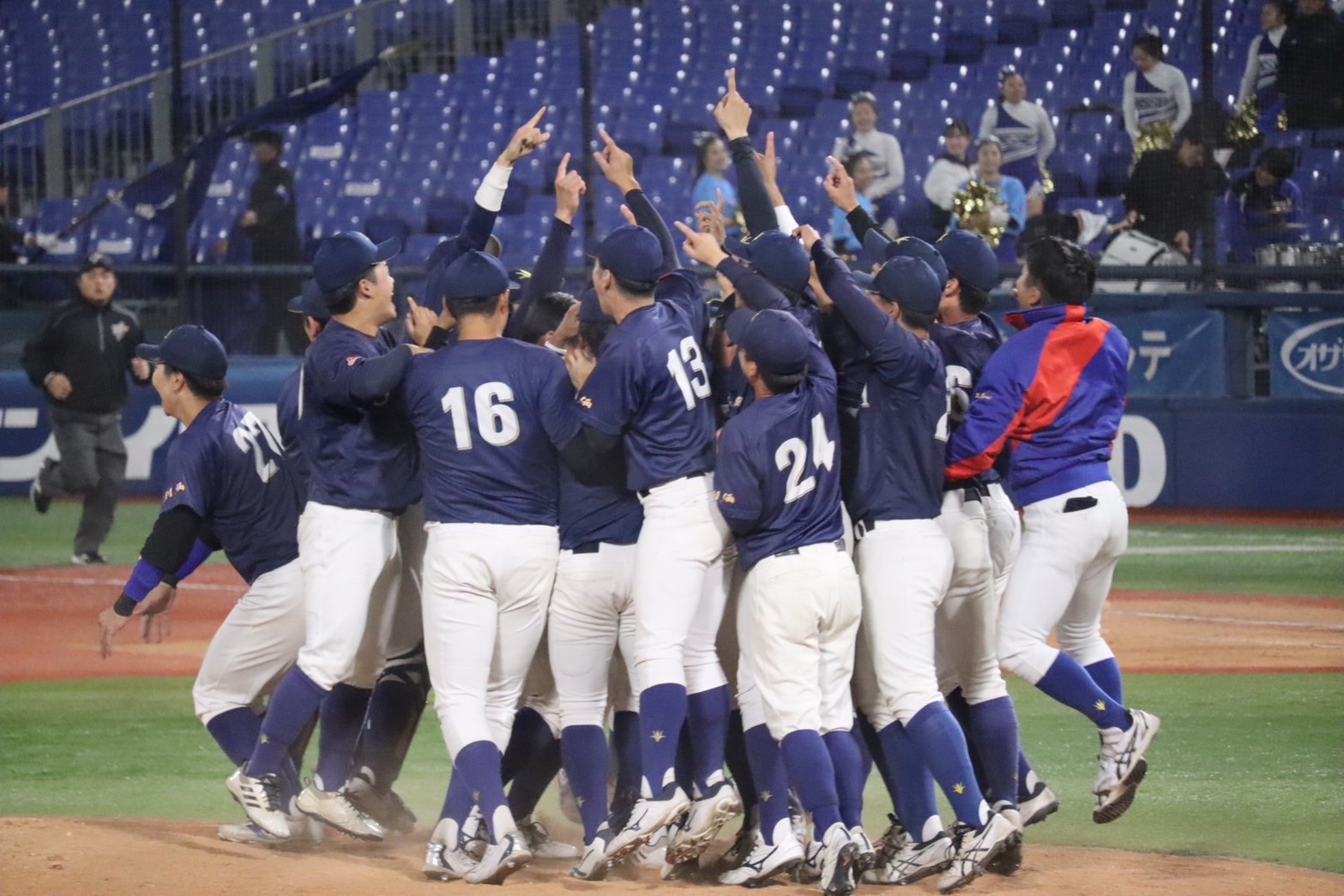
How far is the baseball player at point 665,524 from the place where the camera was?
5.24m

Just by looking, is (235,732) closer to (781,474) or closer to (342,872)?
(342,872)

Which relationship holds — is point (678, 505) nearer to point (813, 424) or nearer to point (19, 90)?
point (813, 424)

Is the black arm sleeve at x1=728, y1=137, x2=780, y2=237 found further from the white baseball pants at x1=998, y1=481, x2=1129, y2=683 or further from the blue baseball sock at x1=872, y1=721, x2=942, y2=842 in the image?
the blue baseball sock at x1=872, y1=721, x2=942, y2=842

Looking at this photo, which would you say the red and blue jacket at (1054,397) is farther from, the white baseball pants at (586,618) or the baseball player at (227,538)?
the baseball player at (227,538)

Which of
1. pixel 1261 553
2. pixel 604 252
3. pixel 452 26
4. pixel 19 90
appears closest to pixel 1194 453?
pixel 1261 553

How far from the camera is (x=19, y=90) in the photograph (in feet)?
57.8

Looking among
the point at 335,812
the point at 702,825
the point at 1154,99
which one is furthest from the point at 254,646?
the point at 1154,99

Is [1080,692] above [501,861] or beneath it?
above

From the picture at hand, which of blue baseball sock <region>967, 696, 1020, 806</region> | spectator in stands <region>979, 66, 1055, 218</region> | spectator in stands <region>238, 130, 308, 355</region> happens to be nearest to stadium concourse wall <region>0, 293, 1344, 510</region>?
spectator in stands <region>979, 66, 1055, 218</region>

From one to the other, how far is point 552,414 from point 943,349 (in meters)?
1.43

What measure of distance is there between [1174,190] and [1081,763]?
26.6ft

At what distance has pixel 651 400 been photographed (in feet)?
17.7

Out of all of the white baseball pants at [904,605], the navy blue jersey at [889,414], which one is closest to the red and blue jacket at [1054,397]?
the navy blue jersey at [889,414]

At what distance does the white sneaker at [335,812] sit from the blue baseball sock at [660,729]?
3.40 feet
